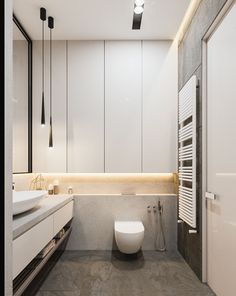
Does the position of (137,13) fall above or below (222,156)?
above

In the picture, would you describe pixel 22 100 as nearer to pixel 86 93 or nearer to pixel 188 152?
pixel 86 93

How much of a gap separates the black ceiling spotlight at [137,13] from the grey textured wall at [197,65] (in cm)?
59

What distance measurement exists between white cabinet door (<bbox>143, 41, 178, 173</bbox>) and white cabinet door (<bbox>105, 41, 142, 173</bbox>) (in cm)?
11

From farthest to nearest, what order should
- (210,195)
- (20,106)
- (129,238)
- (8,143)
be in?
(20,106)
(129,238)
(210,195)
(8,143)

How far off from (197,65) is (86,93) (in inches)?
60.4

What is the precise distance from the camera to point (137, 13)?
2820 mm

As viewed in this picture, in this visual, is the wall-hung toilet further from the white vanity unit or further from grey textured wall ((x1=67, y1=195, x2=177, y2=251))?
the white vanity unit

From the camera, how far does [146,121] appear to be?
11.6 feet

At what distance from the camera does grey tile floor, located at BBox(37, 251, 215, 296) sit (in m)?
2.36

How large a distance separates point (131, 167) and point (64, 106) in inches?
49.1

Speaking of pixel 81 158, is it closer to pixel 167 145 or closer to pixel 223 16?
pixel 167 145

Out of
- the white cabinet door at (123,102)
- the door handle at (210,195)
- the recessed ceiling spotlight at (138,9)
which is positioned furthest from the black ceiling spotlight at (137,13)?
the door handle at (210,195)

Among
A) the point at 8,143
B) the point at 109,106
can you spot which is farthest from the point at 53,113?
the point at 8,143

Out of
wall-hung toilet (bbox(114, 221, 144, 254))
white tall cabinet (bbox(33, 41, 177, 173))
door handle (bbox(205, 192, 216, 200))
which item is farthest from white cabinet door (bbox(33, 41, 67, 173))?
door handle (bbox(205, 192, 216, 200))
